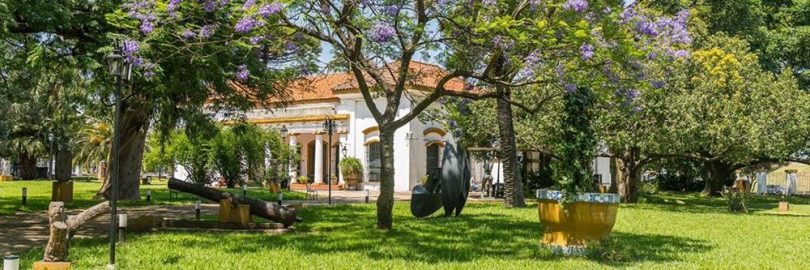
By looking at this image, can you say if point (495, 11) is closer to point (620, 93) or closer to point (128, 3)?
point (620, 93)

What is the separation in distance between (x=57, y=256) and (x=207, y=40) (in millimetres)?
4674

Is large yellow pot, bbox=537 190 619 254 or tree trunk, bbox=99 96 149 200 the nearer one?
large yellow pot, bbox=537 190 619 254

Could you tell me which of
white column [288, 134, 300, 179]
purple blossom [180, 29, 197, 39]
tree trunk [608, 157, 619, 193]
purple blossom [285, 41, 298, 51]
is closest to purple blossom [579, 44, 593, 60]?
purple blossom [285, 41, 298, 51]

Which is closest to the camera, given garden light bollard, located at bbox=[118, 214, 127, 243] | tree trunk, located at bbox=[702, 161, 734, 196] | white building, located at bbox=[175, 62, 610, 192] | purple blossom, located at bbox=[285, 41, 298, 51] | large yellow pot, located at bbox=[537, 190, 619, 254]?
large yellow pot, located at bbox=[537, 190, 619, 254]

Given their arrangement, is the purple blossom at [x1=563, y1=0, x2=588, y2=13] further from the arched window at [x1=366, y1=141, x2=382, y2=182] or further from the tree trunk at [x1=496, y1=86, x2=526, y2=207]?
the arched window at [x1=366, y1=141, x2=382, y2=182]

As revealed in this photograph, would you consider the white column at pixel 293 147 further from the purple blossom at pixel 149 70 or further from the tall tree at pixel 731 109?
the purple blossom at pixel 149 70

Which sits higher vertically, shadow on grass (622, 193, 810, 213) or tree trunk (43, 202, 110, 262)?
tree trunk (43, 202, 110, 262)

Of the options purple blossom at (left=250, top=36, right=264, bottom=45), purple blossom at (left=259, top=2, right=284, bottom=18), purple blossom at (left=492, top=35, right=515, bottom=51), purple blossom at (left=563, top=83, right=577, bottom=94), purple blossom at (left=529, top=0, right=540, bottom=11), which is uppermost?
purple blossom at (left=529, top=0, right=540, bottom=11)

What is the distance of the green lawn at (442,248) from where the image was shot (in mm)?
9266

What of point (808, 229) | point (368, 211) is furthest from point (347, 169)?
point (808, 229)

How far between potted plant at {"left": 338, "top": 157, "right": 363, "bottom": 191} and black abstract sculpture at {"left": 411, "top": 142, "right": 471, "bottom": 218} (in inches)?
804

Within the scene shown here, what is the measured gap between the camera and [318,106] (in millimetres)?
39531

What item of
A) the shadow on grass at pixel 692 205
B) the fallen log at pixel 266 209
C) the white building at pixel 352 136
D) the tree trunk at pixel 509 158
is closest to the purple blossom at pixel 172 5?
the fallen log at pixel 266 209

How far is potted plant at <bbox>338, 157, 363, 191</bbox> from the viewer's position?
1467 inches
